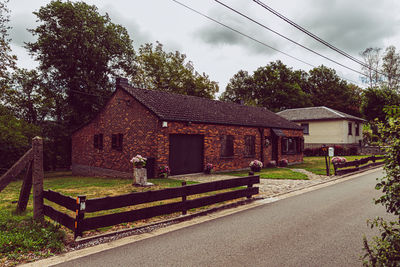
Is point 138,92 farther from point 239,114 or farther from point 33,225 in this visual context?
point 33,225

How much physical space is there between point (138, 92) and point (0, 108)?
14563mm

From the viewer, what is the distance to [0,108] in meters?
22.2

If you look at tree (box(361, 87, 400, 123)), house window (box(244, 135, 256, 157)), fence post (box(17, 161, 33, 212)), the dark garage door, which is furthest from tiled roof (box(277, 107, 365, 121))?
fence post (box(17, 161, 33, 212))

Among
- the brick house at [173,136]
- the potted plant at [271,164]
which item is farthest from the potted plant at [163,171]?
the potted plant at [271,164]

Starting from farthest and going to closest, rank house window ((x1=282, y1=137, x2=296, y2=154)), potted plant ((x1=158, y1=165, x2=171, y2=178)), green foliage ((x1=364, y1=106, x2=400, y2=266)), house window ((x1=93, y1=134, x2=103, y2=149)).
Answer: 1. house window ((x1=282, y1=137, x2=296, y2=154))
2. house window ((x1=93, y1=134, x2=103, y2=149))
3. potted plant ((x1=158, y1=165, x2=171, y2=178))
4. green foliage ((x1=364, y1=106, x2=400, y2=266))

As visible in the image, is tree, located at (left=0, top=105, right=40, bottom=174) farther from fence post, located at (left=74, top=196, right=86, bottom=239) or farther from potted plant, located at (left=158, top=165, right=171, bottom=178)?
fence post, located at (left=74, top=196, right=86, bottom=239)

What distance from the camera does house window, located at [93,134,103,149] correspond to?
19.3 metres

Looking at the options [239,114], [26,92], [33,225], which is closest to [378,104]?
[239,114]

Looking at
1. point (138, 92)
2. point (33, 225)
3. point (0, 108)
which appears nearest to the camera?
point (33, 225)

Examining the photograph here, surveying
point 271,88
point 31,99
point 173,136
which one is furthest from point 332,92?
point 31,99

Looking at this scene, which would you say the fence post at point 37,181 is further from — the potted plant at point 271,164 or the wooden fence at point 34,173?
the potted plant at point 271,164

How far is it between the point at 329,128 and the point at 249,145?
18.3m

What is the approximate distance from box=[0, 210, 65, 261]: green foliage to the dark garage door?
925 centimetres

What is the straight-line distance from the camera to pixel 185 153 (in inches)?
597
